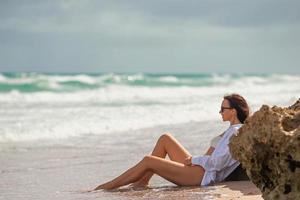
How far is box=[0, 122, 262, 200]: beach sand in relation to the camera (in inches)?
238

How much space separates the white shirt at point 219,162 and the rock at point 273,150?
1885 mm

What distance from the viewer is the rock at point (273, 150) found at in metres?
3.86

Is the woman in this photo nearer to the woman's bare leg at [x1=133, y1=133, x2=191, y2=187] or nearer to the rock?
the woman's bare leg at [x1=133, y1=133, x2=191, y2=187]

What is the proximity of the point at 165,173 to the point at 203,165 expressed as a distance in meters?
0.41

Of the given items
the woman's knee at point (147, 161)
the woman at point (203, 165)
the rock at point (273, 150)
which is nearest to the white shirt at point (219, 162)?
the woman at point (203, 165)

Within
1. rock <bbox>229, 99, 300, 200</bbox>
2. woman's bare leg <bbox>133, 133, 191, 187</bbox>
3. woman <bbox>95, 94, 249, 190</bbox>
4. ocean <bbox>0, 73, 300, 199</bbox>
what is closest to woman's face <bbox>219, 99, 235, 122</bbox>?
woman <bbox>95, 94, 249, 190</bbox>

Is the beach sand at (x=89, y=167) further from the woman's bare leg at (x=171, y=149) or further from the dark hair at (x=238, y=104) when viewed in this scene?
the dark hair at (x=238, y=104)

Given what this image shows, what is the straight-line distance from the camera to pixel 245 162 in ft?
13.6

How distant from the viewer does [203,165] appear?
6312mm

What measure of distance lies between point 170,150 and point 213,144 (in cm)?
68

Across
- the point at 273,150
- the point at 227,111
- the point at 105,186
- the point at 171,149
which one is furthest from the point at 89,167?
the point at 273,150

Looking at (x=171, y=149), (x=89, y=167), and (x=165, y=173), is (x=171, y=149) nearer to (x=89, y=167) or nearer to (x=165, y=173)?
(x=165, y=173)

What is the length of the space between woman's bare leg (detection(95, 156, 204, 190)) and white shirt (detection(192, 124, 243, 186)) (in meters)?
0.07

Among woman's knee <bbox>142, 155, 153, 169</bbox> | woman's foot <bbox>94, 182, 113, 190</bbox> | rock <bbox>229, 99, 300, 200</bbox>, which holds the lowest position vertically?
woman's foot <bbox>94, 182, 113, 190</bbox>
